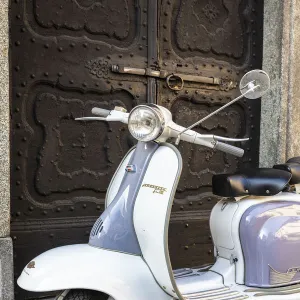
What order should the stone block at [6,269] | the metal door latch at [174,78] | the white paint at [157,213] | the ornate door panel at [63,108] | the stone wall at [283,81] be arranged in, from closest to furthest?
1. the white paint at [157,213]
2. the stone block at [6,269]
3. the ornate door panel at [63,108]
4. the metal door latch at [174,78]
5. the stone wall at [283,81]

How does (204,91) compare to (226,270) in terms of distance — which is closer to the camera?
(226,270)

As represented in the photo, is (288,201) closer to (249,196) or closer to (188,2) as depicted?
(249,196)

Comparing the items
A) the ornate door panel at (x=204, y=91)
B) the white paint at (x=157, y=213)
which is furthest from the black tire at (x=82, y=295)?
the ornate door panel at (x=204, y=91)

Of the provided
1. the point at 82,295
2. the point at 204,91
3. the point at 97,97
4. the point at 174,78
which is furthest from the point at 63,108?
the point at 82,295

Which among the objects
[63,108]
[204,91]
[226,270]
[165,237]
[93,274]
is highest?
[204,91]

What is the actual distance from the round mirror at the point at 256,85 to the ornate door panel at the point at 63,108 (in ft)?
5.74

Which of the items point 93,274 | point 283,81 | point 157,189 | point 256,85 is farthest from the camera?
point 283,81

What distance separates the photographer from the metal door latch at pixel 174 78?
3797mm

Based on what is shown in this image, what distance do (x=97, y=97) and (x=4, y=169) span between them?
41.4 inches

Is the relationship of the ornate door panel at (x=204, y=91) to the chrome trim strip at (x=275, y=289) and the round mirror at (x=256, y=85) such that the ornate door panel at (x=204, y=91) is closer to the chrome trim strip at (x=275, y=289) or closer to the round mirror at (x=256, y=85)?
the chrome trim strip at (x=275, y=289)

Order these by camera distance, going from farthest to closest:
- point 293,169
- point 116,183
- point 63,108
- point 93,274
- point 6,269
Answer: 1. point 63,108
2. point 6,269
3. point 293,169
4. point 116,183
5. point 93,274

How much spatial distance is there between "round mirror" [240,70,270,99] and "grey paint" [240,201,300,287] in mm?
638

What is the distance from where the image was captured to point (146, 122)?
2088 millimetres

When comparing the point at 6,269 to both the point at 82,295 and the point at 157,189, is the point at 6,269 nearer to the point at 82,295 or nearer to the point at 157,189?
the point at 82,295
